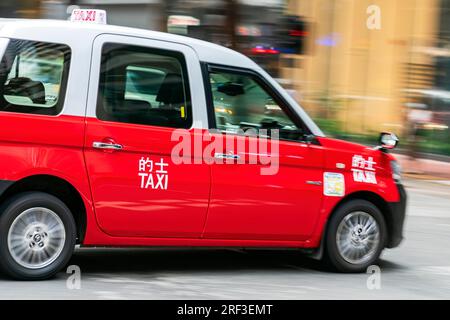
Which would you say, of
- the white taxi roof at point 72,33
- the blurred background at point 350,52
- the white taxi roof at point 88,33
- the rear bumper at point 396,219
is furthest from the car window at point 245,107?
the blurred background at point 350,52

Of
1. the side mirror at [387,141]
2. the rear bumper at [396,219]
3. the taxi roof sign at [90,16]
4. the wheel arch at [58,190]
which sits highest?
the taxi roof sign at [90,16]

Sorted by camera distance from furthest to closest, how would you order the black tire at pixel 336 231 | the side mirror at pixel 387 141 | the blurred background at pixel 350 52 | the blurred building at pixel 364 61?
the blurred building at pixel 364 61
the blurred background at pixel 350 52
the side mirror at pixel 387 141
the black tire at pixel 336 231

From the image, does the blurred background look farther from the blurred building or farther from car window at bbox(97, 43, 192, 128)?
car window at bbox(97, 43, 192, 128)

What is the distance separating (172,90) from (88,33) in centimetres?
79

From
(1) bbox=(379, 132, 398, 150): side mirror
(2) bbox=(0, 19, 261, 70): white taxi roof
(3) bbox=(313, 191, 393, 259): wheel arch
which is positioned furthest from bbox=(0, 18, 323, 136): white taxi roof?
(1) bbox=(379, 132, 398, 150): side mirror

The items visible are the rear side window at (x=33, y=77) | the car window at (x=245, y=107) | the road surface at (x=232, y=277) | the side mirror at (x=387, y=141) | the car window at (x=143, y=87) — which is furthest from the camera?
the side mirror at (x=387, y=141)

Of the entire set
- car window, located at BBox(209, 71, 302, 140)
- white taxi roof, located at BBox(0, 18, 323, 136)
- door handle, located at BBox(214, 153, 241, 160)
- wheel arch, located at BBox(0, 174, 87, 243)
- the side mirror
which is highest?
white taxi roof, located at BBox(0, 18, 323, 136)

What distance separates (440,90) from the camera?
18.7 m

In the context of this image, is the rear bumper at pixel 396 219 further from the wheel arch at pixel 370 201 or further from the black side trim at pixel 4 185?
the black side trim at pixel 4 185

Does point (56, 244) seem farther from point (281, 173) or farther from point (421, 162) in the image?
point (421, 162)

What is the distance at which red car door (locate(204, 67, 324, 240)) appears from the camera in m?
7.04

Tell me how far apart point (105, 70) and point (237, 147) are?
1197 millimetres

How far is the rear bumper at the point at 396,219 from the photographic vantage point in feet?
26.1

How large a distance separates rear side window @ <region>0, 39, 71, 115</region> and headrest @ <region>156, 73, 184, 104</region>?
79 centimetres
